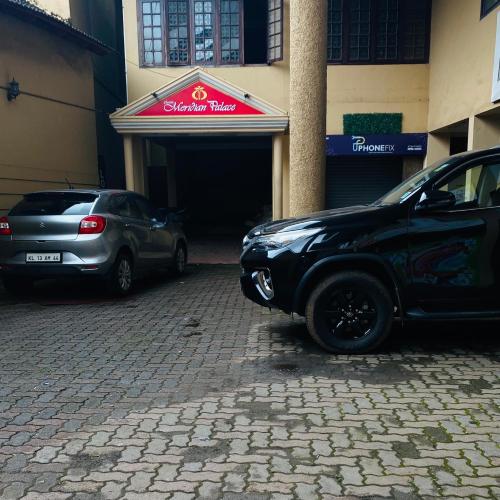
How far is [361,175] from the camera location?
12938 mm

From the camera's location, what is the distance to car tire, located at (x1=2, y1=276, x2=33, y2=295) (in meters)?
7.08

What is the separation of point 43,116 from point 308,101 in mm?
6607

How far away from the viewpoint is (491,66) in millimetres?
8586

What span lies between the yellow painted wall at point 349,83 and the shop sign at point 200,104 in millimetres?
1207

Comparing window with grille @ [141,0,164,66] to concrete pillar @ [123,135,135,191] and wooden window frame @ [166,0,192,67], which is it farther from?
concrete pillar @ [123,135,135,191]

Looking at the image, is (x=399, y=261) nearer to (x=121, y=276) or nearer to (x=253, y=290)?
(x=253, y=290)

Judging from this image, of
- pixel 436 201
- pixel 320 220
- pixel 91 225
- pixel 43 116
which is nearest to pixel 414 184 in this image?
pixel 436 201

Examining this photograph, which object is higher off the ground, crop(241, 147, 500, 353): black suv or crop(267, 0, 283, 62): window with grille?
crop(267, 0, 283, 62): window with grille

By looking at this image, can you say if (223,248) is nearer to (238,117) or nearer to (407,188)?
(238,117)

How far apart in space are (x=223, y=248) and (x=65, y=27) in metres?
6.84

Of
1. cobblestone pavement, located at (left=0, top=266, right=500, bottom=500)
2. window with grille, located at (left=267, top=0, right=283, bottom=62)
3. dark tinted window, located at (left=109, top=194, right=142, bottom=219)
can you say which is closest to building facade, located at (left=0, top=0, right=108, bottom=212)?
dark tinted window, located at (left=109, top=194, right=142, bottom=219)

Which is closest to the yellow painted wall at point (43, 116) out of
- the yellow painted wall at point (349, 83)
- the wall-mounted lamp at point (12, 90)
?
the wall-mounted lamp at point (12, 90)

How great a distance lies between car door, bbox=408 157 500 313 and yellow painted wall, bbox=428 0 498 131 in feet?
17.3

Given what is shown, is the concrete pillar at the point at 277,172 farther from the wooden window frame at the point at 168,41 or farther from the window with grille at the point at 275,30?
the wooden window frame at the point at 168,41
